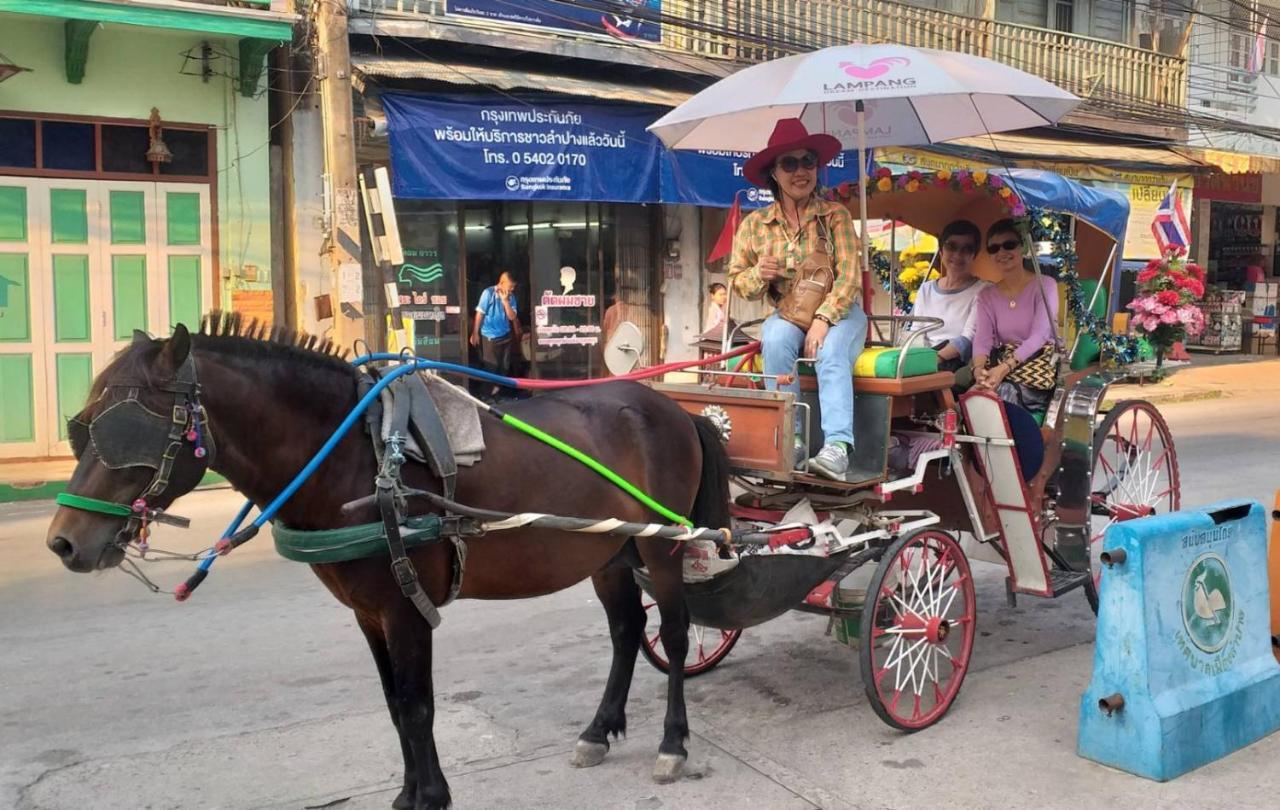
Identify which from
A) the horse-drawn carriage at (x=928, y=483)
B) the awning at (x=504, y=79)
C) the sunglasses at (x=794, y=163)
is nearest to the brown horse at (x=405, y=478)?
the horse-drawn carriage at (x=928, y=483)

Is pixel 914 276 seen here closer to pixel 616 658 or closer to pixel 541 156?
pixel 616 658

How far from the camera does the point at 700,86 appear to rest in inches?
565

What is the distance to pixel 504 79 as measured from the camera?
484 inches

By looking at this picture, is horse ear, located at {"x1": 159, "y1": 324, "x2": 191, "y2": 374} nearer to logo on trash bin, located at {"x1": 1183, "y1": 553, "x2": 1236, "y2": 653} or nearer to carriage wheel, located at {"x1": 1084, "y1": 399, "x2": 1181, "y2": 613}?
logo on trash bin, located at {"x1": 1183, "y1": 553, "x2": 1236, "y2": 653}

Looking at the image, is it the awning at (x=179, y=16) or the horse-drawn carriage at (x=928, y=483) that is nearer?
the horse-drawn carriage at (x=928, y=483)

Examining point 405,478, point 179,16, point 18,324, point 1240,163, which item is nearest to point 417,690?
point 405,478

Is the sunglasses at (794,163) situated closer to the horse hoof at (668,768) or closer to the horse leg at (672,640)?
the horse leg at (672,640)

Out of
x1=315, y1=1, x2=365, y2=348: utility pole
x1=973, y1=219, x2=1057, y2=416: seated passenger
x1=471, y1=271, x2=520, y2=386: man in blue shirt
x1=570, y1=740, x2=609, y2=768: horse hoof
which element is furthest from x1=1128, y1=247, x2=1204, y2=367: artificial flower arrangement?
x1=471, y1=271, x2=520, y2=386: man in blue shirt

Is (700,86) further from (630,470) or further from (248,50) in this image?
(630,470)

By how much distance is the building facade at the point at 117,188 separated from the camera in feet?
34.9

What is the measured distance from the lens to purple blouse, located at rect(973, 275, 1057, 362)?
18.4 feet

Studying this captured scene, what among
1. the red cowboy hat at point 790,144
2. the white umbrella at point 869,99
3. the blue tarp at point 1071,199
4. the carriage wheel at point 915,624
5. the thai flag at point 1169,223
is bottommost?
the carriage wheel at point 915,624

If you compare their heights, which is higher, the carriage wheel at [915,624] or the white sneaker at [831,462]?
the white sneaker at [831,462]

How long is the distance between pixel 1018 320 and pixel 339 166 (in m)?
5.83
